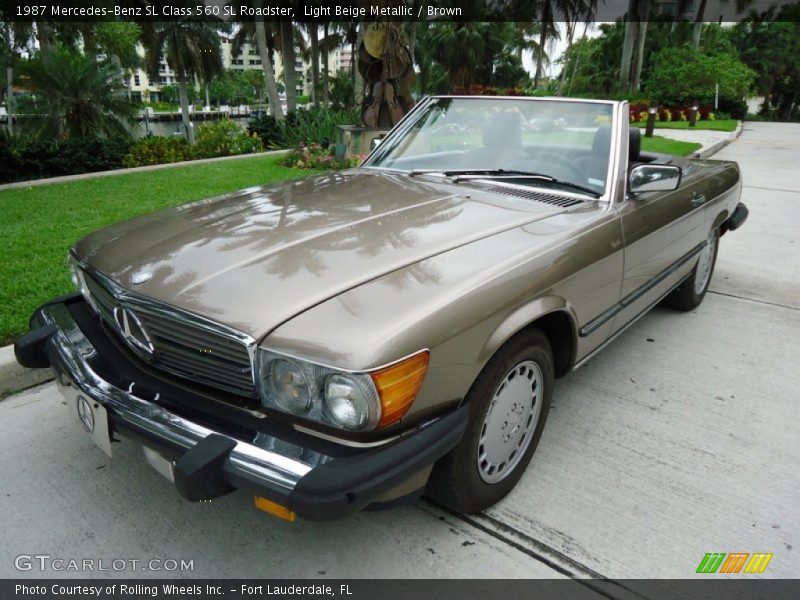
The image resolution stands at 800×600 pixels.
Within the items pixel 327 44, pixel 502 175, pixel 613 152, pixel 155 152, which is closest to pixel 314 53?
pixel 327 44

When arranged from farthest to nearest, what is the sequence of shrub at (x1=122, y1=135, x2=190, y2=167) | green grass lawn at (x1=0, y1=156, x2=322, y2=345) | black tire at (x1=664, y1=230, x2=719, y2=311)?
shrub at (x1=122, y1=135, x2=190, y2=167) < black tire at (x1=664, y1=230, x2=719, y2=311) < green grass lawn at (x1=0, y1=156, x2=322, y2=345)

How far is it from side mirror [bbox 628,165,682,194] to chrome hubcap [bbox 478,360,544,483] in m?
1.13

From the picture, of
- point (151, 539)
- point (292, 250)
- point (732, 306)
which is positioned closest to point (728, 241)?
point (732, 306)

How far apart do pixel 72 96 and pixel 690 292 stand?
12.3 metres

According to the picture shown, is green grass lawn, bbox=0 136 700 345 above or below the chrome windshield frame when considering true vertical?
below

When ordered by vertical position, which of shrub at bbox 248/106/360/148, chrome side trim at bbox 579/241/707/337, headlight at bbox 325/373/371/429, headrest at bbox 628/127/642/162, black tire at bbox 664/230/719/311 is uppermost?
headrest at bbox 628/127/642/162

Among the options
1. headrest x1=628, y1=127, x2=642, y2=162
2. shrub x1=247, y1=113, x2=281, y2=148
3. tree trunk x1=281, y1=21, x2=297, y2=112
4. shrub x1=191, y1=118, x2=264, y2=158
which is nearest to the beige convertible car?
headrest x1=628, y1=127, x2=642, y2=162

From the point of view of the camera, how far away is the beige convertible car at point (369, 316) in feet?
5.49

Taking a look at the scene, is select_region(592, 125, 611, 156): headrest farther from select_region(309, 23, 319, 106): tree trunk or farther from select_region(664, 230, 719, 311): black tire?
select_region(309, 23, 319, 106): tree trunk

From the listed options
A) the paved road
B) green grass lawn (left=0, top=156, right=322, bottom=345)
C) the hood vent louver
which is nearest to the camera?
the paved road

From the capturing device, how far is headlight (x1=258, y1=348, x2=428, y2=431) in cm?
163

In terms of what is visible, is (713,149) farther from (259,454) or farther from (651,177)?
(259,454)

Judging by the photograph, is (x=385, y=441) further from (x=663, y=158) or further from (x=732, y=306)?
(x=732, y=306)

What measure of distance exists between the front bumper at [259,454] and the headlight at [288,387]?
0.09 m
